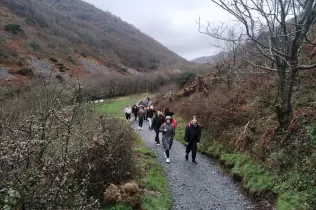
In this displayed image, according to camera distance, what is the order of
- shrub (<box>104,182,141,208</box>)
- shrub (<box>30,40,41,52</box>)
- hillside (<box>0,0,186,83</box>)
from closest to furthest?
shrub (<box>104,182,141,208</box>), hillside (<box>0,0,186,83</box>), shrub (<box>30,40,41,52</box>)

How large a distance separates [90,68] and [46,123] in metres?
80.1

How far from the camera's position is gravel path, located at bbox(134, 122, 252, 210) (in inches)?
327

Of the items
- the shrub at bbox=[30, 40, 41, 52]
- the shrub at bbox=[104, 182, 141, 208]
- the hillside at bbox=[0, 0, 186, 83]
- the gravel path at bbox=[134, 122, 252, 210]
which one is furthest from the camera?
the shrub at bbox=[30, 40, 41, 52]

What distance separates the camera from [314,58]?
13688mm

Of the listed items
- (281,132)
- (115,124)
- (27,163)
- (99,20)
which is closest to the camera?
(27,163)

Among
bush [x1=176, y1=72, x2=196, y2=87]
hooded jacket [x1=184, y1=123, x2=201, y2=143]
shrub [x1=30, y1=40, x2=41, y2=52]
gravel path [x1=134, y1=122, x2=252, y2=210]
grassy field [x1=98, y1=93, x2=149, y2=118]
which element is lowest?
gravel path [x1=134, y1=122, x2=252, y2=210]

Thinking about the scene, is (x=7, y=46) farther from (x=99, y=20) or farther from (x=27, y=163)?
(x=99, y=20)

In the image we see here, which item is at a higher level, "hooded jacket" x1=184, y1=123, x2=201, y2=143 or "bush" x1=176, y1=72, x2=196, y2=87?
"bush" x1=176, y1=72, x2=196, y2=87

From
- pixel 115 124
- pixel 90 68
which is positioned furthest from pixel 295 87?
pixel 90 68

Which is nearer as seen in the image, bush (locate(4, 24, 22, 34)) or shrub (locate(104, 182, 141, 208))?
shrub (locate(104, 182, 141, 208))

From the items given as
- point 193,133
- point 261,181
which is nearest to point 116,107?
point 193,133

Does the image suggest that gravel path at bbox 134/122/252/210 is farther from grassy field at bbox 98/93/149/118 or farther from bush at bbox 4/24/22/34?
bush at bbox 4/24/22/34

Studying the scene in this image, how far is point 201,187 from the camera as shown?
9648mm

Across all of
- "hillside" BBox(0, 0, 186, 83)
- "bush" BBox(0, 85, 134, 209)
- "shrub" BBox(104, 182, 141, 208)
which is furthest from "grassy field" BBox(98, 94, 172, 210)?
"hillside" BBox(0, 0, 186, 83)
